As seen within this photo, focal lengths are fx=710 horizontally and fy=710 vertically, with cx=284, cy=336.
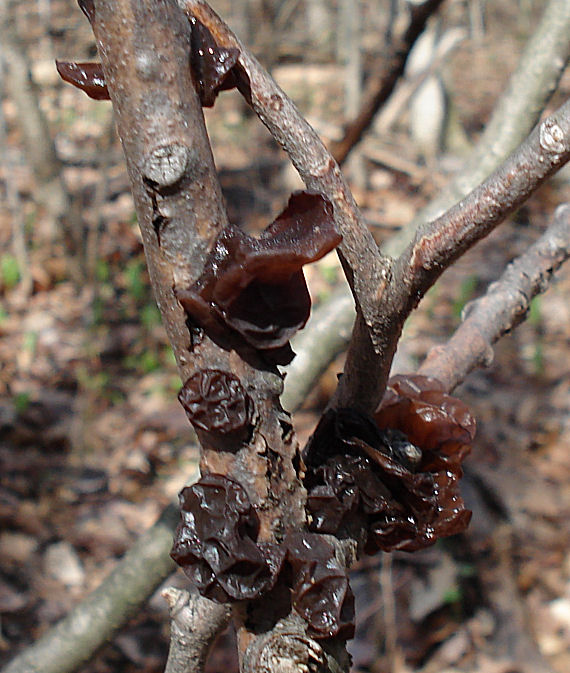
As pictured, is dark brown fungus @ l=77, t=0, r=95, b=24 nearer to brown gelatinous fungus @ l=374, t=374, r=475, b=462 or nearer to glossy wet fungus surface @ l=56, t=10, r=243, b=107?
glossy wet fungus surface @ l=56, t=10, r=243, b=107

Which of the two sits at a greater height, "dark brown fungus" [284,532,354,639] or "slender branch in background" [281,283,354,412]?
"dark brown fungus" [284,532,354,639]

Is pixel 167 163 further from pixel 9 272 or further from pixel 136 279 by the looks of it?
pixel 9 272

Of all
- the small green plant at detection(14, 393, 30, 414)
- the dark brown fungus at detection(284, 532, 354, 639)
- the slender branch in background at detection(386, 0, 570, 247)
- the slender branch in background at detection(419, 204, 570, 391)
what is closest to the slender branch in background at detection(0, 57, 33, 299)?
the small green plant at detection(14, 393, 30, 414)

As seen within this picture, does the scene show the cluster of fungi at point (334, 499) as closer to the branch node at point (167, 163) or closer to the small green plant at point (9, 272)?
the branch node at point (167, 163)

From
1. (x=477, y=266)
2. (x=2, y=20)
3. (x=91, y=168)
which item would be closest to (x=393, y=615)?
(x=477, y=266)

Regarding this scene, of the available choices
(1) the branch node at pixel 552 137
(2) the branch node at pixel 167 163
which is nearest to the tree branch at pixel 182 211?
(2) the branch node at pixel 167 163

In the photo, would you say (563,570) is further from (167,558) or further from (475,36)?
(475,36)
